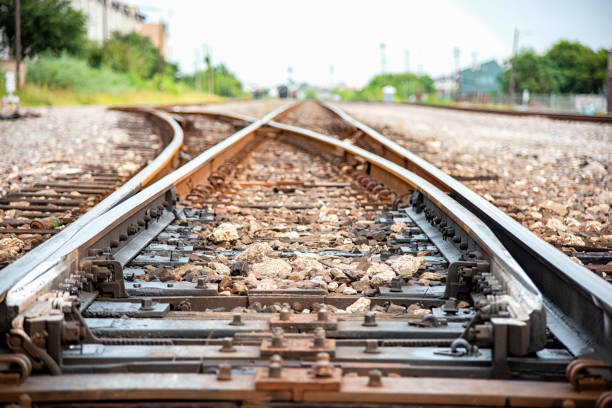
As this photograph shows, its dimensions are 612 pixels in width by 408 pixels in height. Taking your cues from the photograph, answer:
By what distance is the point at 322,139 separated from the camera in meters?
8.66

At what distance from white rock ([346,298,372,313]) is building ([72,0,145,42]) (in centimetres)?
6265

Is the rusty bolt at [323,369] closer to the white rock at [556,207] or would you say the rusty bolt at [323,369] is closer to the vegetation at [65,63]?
the white rock at [556,207]

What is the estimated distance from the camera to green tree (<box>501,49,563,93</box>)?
7562 centimetres

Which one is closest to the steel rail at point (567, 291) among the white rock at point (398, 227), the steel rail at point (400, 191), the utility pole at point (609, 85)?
the steel rail at point (400, 191)

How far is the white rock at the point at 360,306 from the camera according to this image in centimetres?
278

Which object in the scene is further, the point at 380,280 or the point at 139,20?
the point at 139,20

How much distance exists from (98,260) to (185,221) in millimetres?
1552

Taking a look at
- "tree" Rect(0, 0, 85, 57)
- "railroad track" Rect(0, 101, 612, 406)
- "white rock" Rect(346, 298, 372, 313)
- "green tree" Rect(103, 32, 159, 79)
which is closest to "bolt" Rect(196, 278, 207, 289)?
"railroad track" Rect(0, 101, 612, 406)

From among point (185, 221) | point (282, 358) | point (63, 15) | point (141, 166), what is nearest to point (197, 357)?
point (282, 358)

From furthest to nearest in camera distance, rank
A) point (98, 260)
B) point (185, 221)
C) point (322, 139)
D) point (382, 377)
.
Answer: point (322, 139) < point (185, 221) < point (98, 260) < point (382, 377)

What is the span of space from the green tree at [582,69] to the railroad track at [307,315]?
76228mm

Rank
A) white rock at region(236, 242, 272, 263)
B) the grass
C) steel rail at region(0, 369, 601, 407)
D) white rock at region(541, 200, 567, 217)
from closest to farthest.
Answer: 1. steel rail at region(0, 369, 601, 407)
2. white rock at region(236, 242, 272, 263)
3. white rock at region(541, 200, 567, 217)
4. the grass

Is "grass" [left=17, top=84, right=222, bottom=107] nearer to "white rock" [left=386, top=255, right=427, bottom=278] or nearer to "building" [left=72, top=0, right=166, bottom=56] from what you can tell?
"building" [left=72, top=0, right=166, bottom=56]

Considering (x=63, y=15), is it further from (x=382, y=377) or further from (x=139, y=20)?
(x=139, y=20)
